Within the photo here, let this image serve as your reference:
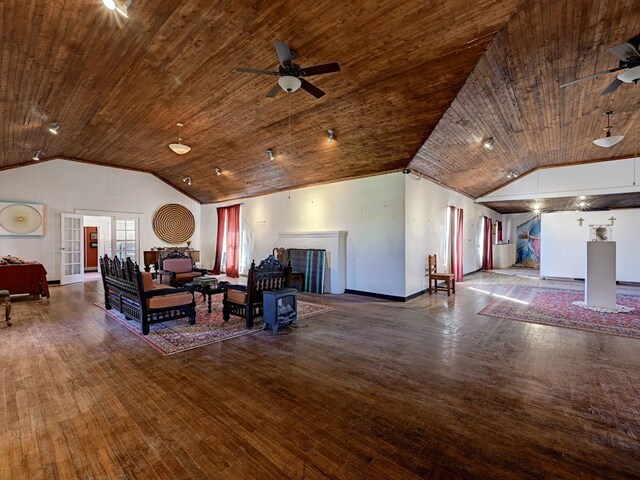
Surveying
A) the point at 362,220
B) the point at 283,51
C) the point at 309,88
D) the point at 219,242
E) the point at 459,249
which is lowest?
the point at 459,249

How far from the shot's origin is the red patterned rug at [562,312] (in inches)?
177

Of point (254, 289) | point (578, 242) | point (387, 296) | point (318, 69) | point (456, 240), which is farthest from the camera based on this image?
point (578, 242)

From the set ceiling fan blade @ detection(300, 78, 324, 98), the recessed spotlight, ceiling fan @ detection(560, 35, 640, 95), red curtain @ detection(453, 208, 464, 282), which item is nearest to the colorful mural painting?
red curtain @ detection(453, 208, 464, 282)

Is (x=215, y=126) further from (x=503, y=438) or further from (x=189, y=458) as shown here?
(x=503, y=438)

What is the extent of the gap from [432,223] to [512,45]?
14.6ft

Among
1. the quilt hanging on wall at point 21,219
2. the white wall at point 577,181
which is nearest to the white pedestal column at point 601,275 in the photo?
the white wall at point 577,181

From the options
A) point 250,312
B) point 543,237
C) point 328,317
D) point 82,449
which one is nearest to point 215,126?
point 250,312

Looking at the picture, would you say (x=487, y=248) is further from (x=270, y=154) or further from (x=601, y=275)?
(x=270, y=154)

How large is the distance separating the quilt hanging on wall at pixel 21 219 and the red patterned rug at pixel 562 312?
36.7 ft

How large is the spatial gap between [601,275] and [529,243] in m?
9.83

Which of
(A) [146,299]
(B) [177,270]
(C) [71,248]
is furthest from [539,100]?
(C) [71,248]

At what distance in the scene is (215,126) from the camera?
6008mm

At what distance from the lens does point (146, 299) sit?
13.5 ft

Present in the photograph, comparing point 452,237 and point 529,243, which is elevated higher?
point 452,237
